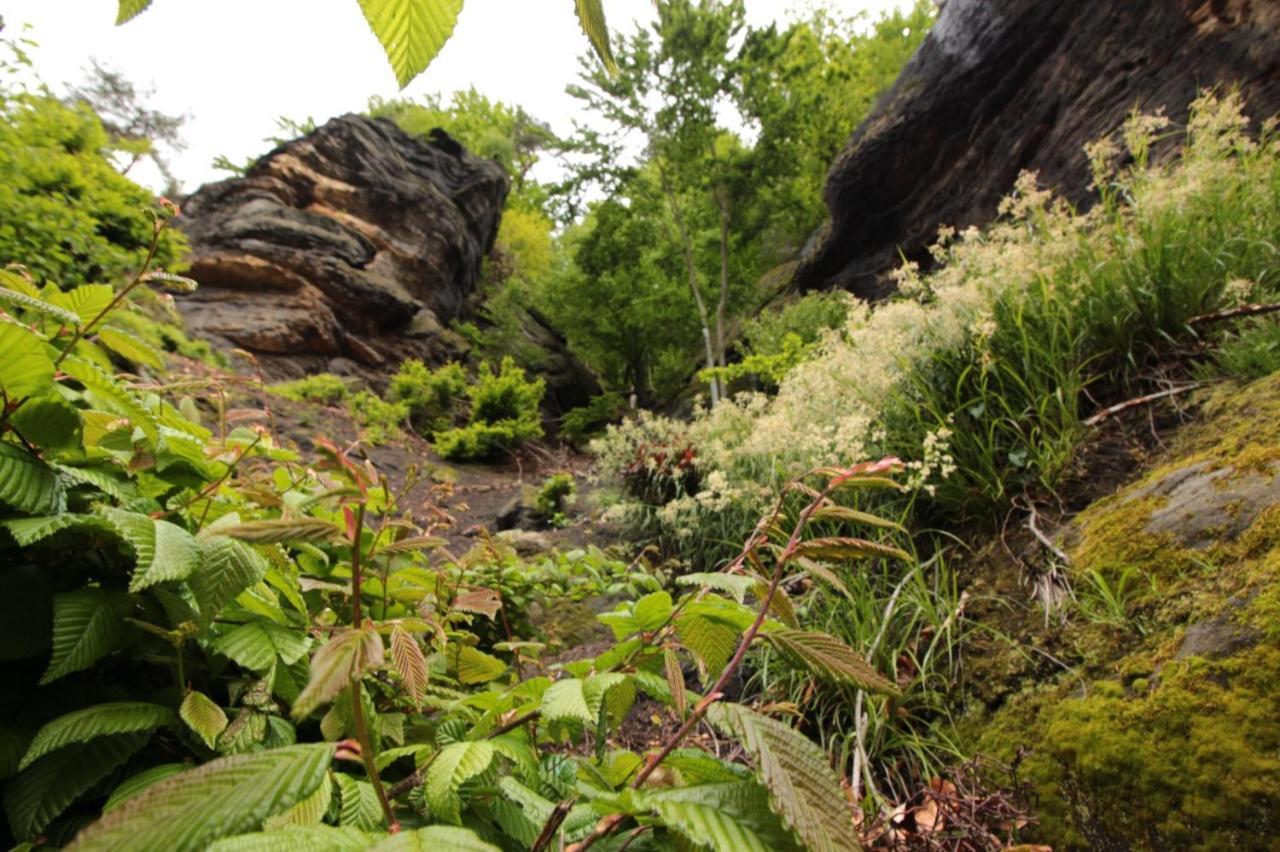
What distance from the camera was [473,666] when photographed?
1.00 metres

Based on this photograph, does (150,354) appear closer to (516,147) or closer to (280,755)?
(280,755)

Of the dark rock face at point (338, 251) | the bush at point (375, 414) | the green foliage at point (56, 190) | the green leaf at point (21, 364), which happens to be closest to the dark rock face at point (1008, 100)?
the green leaf at point (21, 364)

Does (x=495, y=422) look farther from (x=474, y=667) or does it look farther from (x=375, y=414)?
(x=474, y=667)

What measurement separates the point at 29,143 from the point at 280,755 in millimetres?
5484

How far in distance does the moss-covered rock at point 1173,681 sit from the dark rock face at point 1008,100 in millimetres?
4892

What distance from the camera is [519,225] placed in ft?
62.0

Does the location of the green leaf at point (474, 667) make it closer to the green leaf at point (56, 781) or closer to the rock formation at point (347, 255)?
the green leaf at point (56, 781)

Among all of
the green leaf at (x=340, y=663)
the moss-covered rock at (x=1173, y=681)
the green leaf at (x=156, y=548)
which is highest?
the green leaf at (x=156, y=548)

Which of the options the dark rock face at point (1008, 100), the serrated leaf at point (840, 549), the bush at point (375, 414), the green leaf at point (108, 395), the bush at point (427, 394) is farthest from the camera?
the bush at point (427, 394)

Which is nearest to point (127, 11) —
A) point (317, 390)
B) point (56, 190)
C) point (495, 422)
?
point (56, 190)

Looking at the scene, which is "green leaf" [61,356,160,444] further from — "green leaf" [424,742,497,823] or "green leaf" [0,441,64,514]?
"green leaf" [424,742,497,823]

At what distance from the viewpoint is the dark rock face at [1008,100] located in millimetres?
4844

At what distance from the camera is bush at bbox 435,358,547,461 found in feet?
29.5

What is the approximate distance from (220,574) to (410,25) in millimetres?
557
